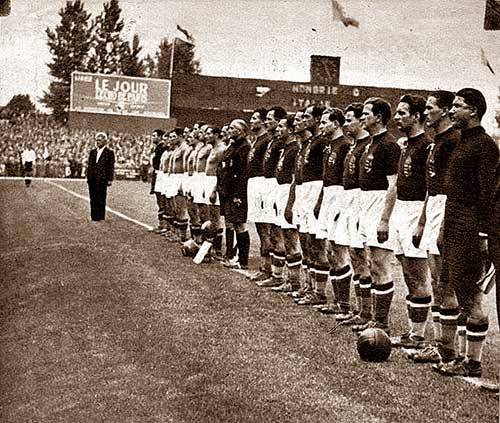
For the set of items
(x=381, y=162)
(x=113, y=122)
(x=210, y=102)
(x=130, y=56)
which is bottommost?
(x=381, y=162)

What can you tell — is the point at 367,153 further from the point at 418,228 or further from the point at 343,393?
the point at 343,393

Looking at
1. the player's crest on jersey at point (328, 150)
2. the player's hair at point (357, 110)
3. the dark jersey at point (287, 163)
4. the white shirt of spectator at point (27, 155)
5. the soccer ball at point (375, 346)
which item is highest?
the player's hair at point (357, 110)

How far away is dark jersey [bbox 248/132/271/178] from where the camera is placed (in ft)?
26.0

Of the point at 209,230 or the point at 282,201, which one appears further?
the point at 209,230

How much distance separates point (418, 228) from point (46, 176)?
75.0ft

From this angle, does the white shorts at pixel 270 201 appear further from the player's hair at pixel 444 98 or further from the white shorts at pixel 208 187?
the player's hair at pixel 444 98

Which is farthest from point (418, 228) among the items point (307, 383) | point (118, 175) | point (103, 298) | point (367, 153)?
point (118, 175)

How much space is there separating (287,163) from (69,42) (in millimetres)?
3327

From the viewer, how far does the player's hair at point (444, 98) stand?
190 inches

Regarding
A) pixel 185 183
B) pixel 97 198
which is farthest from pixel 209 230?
pixel 97 198

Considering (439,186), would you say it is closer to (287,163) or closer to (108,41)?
(287,163)

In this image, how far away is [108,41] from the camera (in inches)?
359

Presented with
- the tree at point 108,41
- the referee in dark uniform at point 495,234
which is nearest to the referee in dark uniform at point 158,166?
the tree at point 108,41

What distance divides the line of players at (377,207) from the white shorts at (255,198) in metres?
0.02
